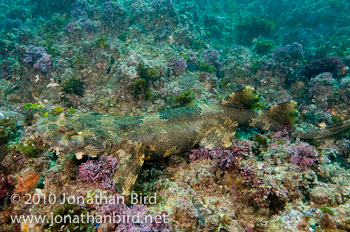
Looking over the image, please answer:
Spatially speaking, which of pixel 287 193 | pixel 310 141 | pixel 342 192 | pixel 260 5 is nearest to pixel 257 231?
pixel 287 193

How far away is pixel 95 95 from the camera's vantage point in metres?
8.82

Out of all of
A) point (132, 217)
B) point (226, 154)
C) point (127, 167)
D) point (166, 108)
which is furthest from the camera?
point (166, 108)

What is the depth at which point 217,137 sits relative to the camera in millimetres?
4742

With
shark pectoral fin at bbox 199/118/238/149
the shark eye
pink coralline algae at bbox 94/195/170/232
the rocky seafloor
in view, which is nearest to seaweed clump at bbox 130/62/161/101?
the rocky seafloor

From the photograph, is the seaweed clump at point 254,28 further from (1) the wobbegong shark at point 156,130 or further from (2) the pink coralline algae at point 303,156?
(2) the pink coralline algae at point 303,156

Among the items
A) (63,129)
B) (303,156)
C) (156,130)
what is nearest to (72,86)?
(63,129)

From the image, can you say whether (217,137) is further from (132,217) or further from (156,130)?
(132,217)

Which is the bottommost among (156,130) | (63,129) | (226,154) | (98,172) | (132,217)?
(132,217)

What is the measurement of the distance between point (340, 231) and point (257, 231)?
1.17 meters

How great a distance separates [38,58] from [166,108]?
27.6 feet

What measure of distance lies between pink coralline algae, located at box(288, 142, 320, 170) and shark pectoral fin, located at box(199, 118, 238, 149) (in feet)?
4.85

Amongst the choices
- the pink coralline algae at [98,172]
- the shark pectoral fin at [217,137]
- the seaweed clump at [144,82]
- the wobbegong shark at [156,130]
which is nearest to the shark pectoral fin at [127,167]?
the wobbegong shark at [156,130]

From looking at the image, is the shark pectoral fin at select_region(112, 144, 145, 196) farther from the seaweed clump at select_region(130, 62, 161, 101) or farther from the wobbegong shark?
the seaweed clump at select_region(130, 62, 161, 101)

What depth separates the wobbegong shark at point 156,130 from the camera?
12.2ft
